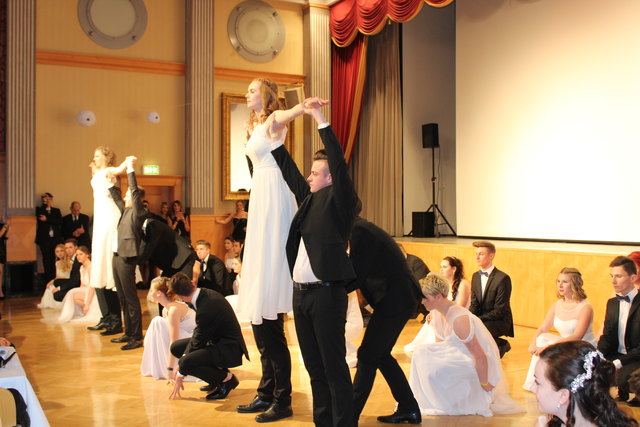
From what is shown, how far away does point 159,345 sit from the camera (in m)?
5.04

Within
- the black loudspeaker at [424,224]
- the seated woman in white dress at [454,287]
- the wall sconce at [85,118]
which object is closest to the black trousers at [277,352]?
the seated woman in white dress at [454,287]

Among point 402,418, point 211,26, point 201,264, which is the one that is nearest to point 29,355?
point 201,264

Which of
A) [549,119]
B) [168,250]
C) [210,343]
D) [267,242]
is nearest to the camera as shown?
[267,242]

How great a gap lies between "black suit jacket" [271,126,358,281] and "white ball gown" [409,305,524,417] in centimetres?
127

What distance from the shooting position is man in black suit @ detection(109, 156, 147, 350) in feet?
19.6

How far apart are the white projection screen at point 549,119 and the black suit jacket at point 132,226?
5.29 m

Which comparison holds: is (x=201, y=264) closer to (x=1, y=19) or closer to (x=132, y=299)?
(x=132, y=299)

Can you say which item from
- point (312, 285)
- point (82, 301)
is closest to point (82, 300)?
point (82, 301)

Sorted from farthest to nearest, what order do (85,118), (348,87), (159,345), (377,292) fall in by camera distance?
(348,87) → (85,118) → (159,345) → (377,292)

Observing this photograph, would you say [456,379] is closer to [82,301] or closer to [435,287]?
[435,287]

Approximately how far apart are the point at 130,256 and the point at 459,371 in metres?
3.29

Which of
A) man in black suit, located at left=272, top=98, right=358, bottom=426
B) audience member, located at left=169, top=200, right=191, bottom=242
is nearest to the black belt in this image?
man in black suit, located at left=272, top=98, right=358, bottom=426

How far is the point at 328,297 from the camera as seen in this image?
3.09 meters

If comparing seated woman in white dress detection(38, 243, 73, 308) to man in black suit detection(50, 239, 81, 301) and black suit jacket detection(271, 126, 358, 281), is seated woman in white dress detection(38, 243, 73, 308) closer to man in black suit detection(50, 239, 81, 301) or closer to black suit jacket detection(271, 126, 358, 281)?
man in black suit detection(50, 239, 81, 301)
